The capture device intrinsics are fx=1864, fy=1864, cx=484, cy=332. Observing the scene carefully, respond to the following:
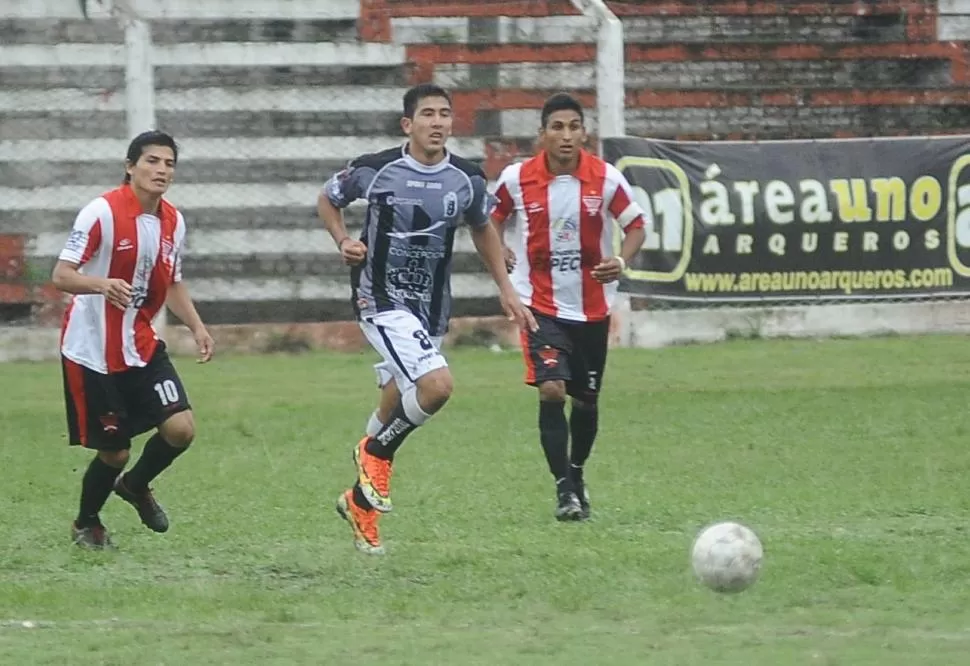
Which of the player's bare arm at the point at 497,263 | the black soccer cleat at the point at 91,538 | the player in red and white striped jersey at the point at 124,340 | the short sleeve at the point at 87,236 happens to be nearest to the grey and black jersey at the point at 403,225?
the player's bare arm at the point at 497,263

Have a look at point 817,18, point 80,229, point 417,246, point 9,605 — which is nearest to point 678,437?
point 417,246

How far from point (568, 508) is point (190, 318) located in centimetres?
197

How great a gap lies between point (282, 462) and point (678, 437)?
249 centimetres

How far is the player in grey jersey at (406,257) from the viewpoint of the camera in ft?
26.5

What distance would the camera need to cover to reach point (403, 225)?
819 cm

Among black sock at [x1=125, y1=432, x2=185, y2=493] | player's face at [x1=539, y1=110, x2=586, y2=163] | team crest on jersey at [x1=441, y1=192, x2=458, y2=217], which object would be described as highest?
player's face at [x1=539, y1=110, x2=586, y2=163]

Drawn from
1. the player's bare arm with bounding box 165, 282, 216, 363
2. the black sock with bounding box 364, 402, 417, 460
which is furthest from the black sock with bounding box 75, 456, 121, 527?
the black sock with bounding box 364, 402, 417, 460

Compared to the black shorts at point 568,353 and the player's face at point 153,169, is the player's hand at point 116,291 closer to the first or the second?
the player's face at point 153,169

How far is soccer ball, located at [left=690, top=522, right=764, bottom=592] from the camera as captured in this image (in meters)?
6.65

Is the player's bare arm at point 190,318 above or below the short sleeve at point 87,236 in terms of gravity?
below

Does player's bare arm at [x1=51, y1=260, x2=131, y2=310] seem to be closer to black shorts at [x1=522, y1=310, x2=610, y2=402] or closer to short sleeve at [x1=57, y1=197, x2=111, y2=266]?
short sleeve at [x1=57, y1=197, x2=111, y2=266]

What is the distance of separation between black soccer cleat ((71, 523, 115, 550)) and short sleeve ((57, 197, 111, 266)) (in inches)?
47.2

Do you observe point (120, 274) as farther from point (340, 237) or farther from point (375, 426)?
point (375, 426)

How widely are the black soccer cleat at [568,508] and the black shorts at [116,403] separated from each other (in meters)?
1.85
